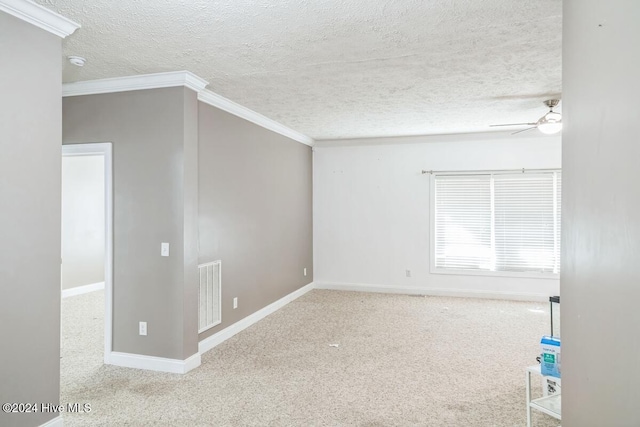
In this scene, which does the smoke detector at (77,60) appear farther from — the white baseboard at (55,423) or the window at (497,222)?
the window at (497,222)

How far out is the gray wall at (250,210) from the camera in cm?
403

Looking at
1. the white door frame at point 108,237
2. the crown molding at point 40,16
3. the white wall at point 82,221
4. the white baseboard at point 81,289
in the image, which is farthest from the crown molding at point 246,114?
the white baseboard at point 81,289

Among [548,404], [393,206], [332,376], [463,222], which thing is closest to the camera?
[548,404]

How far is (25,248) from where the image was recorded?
225 centimetres

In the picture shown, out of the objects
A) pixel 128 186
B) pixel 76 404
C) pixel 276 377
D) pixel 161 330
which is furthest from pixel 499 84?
pixel 76 404

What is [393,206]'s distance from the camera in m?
6.64

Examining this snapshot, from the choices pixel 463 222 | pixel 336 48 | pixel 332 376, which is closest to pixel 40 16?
pixel 336 48

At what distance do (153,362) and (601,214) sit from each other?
11.6 feet

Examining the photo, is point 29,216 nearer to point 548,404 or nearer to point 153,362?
point 153,362

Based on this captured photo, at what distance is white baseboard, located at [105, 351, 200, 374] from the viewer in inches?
134

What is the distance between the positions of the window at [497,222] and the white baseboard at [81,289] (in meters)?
5.90

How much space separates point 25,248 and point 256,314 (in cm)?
301

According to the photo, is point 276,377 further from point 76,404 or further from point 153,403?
point 76,404

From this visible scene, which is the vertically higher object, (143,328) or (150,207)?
(150,207)
